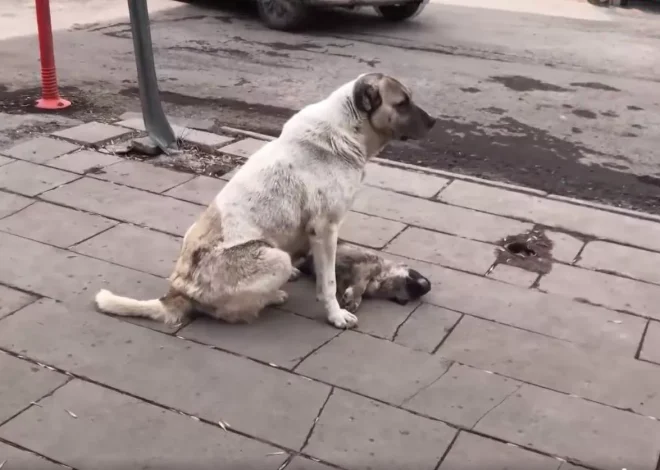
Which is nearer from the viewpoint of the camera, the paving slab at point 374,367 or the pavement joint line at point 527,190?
the paving slab at point 374,367

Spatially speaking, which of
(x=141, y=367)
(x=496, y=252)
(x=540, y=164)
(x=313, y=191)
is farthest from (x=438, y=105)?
(x=141, y=367)

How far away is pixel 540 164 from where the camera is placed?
23.2 feet

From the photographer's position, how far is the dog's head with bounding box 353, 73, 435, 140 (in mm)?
4082

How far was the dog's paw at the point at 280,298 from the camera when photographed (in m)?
4.29

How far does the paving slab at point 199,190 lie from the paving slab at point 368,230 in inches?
42.1

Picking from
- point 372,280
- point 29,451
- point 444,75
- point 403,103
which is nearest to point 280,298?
point 372,280

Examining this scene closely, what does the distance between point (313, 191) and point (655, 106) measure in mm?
6501

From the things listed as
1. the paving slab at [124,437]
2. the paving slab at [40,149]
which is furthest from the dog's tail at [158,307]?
the paving slab at [40,149]

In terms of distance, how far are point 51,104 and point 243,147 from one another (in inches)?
96.0

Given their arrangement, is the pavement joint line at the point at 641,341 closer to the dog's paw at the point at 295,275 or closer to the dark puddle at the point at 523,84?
the dog's paw at the point at 295,275

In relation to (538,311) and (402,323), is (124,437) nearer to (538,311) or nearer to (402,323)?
(402,323)

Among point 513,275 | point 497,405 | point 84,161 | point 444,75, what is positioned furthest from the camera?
point 444,75

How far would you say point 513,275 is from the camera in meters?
4.87

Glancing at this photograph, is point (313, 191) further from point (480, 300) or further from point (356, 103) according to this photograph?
point (480, 300)
